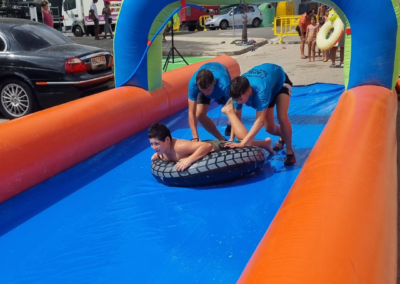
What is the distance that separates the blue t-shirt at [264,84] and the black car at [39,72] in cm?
302

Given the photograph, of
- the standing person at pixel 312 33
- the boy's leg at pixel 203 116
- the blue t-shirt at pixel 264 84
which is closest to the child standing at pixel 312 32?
the standing person at pixel 312 33

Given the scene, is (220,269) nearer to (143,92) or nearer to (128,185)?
(128,185)

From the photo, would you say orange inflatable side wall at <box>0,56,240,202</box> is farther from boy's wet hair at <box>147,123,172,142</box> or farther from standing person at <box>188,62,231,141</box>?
boy's wet hair at <box>147,123,172,142</box>

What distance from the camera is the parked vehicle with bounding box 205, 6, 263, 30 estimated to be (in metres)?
26.2

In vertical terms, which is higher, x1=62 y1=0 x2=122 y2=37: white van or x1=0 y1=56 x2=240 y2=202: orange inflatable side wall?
x1=62 y1=0 x2=122 y2=37: white van

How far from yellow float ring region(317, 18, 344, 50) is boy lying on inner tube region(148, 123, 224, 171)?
22.8ft

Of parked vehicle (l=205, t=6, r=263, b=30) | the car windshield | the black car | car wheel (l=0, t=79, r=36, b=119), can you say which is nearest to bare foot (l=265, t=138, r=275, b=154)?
the black car

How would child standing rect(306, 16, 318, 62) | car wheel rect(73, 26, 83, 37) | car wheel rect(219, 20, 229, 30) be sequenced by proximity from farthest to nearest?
car wheel rect(219, 20, 229, 30) < car wheel rect(73, 26, 83, 37) < child standing rect(306, 16, 318, 62)

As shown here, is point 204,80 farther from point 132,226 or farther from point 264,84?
point 132,226

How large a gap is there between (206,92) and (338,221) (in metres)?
2.33

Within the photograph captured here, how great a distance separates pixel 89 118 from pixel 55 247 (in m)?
2.02

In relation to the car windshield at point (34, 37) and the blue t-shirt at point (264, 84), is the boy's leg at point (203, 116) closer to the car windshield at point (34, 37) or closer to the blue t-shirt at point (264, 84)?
the blue t-shirt at point (264, 84)

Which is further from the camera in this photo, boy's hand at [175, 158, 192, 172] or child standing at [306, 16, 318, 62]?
child standing at [306, 16, 318, 62]

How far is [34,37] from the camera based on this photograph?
6703mm
